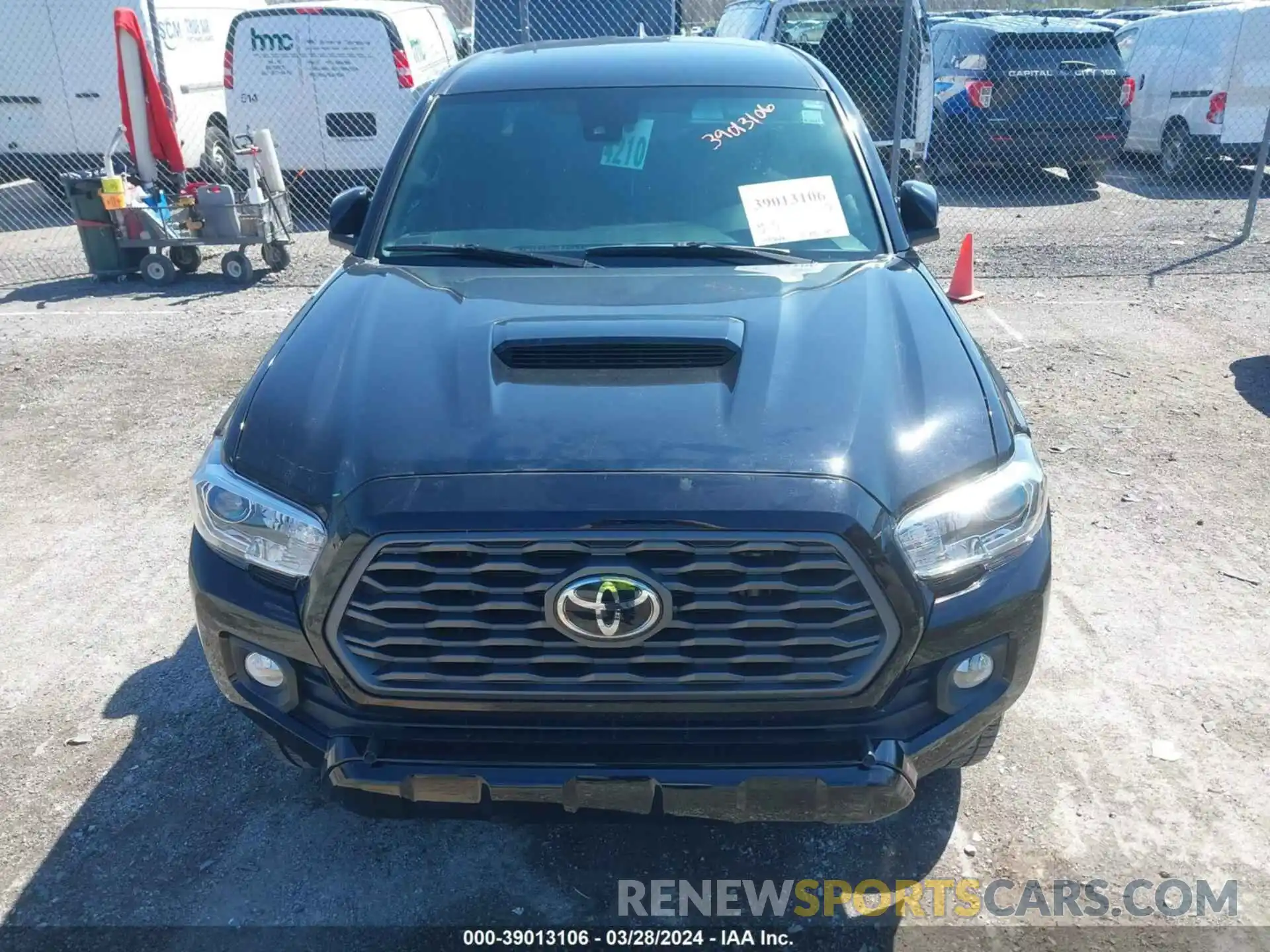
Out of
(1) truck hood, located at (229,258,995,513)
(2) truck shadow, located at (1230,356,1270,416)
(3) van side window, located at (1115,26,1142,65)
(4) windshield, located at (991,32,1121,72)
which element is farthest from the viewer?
(3) van side window, located at (1115,26,1142,65)

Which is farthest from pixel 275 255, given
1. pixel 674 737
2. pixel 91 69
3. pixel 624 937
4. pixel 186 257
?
pixel 674 737

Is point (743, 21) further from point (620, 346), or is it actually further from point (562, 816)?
point (562, 816)

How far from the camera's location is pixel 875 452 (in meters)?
2.31

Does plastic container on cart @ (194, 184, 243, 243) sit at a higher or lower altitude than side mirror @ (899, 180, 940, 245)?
lower

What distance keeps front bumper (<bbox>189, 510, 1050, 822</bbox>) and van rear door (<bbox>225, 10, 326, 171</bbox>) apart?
9685 mm

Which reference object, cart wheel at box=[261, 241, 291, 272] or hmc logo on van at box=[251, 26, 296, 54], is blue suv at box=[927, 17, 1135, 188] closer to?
hmc logo on van at box=[251, 26, 296, 54]

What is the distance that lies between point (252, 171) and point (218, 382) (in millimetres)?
2751

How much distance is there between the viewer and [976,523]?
231 centimetres

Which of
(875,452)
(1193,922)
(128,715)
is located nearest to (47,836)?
(128,715)

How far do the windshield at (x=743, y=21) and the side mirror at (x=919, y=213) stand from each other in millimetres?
7718

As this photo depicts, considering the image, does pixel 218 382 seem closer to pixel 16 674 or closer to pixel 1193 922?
pixel 16 674

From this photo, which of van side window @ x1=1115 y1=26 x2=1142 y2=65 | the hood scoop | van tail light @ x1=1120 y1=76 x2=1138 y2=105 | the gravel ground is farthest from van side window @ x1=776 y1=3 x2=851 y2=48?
the hood scoop

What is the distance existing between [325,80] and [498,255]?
8.63 metres

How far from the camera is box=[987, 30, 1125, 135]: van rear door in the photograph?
12.0 meters
